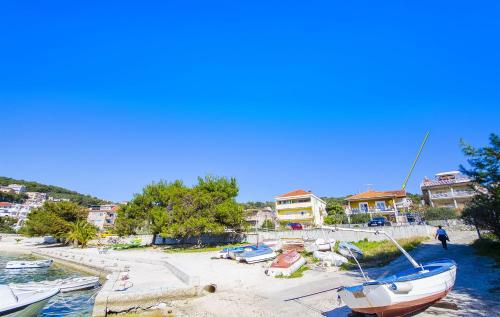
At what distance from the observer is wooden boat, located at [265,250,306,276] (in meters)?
16.9

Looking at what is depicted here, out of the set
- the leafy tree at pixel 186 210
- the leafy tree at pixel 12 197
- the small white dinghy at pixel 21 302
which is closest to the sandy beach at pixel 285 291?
the small white dinghy at pixel 21 302

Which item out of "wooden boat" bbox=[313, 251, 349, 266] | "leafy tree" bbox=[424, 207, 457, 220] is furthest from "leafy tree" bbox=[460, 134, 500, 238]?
"leafy tree" bbox=[424, 207, 457, 220]

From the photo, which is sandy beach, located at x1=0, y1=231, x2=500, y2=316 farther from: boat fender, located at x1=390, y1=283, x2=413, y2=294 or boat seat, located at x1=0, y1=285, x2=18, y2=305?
boat seat, located at x1=0, y1=285, x2=18, y2=305

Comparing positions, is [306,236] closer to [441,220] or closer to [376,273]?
[376,273]

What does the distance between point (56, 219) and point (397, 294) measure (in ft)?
197

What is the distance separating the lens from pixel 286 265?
17406mm

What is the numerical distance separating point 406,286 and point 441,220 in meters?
42.3

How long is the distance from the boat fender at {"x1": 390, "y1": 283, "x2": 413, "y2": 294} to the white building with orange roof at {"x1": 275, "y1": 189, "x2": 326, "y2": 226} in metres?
49.6

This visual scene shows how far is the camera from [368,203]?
175ft

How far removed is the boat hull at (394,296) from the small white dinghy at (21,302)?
12.6 m

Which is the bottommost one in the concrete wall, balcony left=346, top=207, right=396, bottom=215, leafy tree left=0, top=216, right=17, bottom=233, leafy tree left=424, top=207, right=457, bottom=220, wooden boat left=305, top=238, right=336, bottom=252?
wooden boat left=305, top=238, right=336, bottom=252

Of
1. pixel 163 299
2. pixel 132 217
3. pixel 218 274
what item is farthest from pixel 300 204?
pixel 163 299

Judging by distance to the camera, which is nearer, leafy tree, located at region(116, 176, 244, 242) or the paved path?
the paved path

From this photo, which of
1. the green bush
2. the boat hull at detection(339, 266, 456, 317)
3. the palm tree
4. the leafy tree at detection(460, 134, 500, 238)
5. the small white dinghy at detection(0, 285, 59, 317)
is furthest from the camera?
the green bush
